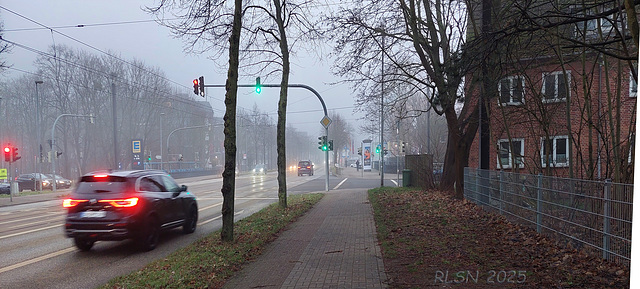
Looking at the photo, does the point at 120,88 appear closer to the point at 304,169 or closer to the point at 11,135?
the point at 11,135

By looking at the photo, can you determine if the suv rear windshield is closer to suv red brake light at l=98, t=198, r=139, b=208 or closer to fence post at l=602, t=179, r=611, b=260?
suv red brake light at l=98, t=198, r=139, b=208

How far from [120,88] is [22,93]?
481 inches

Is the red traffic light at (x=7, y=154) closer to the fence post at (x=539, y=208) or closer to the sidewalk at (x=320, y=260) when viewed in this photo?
the sidewalk at (x=320, y=260)

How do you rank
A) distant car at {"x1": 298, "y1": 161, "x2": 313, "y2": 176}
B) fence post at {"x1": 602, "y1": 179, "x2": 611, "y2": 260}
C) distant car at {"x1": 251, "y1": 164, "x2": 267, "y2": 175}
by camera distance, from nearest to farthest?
1. fence post at {"x1": 602, "y1": 179, "x2": 611, "y2": 260}
2. distant car at {"x1": 298, "y1": 161, "x2": 313, "y2": 176}
3. distant car at {"x1": 251, "y1": 164, "x2": 267, "y2": 175}

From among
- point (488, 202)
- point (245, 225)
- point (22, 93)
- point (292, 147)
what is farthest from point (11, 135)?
point (292, 147)

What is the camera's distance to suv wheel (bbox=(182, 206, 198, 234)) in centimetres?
1131

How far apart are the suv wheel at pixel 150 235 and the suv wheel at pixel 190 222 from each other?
1.62m

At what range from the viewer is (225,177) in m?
8.62

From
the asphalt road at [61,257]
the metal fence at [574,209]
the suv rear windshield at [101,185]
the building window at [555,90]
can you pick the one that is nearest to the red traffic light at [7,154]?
the asphalt road at [61,257]

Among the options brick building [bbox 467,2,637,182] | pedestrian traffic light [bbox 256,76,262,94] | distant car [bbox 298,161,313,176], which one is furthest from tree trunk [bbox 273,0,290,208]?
distant car [bbox 298,161,313,176]

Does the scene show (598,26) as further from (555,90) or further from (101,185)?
(101,185)

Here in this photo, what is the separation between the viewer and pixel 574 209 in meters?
7.06

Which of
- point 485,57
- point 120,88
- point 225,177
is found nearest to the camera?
point 485,57

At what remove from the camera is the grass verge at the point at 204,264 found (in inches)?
234
